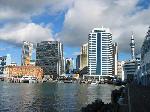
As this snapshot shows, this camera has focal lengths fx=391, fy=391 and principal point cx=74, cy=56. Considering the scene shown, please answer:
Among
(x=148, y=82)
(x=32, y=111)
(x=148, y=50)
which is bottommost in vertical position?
(x=32, y=111)

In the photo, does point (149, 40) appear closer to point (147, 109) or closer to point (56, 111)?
point (56, 111)

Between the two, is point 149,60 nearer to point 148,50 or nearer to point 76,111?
point 148,50

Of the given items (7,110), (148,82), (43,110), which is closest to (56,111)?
(43,110)

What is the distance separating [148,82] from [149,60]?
673 centimetres

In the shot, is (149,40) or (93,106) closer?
→ (93,106)

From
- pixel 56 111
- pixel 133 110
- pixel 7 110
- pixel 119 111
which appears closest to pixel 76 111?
pixel 56 111

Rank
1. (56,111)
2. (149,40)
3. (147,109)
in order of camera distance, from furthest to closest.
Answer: (149,40) < (56,111) < (147,109)

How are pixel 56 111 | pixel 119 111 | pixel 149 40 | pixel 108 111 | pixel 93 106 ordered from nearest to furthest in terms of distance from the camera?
pixel 119 111, pixel 108 111, pixel 93 106, pixel 56 111, pixel 149 40

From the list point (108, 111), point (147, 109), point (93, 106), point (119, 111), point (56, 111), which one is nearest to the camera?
point (147, 109)

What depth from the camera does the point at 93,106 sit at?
221ft

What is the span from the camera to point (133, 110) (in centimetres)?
4000

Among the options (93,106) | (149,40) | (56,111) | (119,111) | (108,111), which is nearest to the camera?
(119,111)

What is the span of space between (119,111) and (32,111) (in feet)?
127

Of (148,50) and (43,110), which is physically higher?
(148,50)
